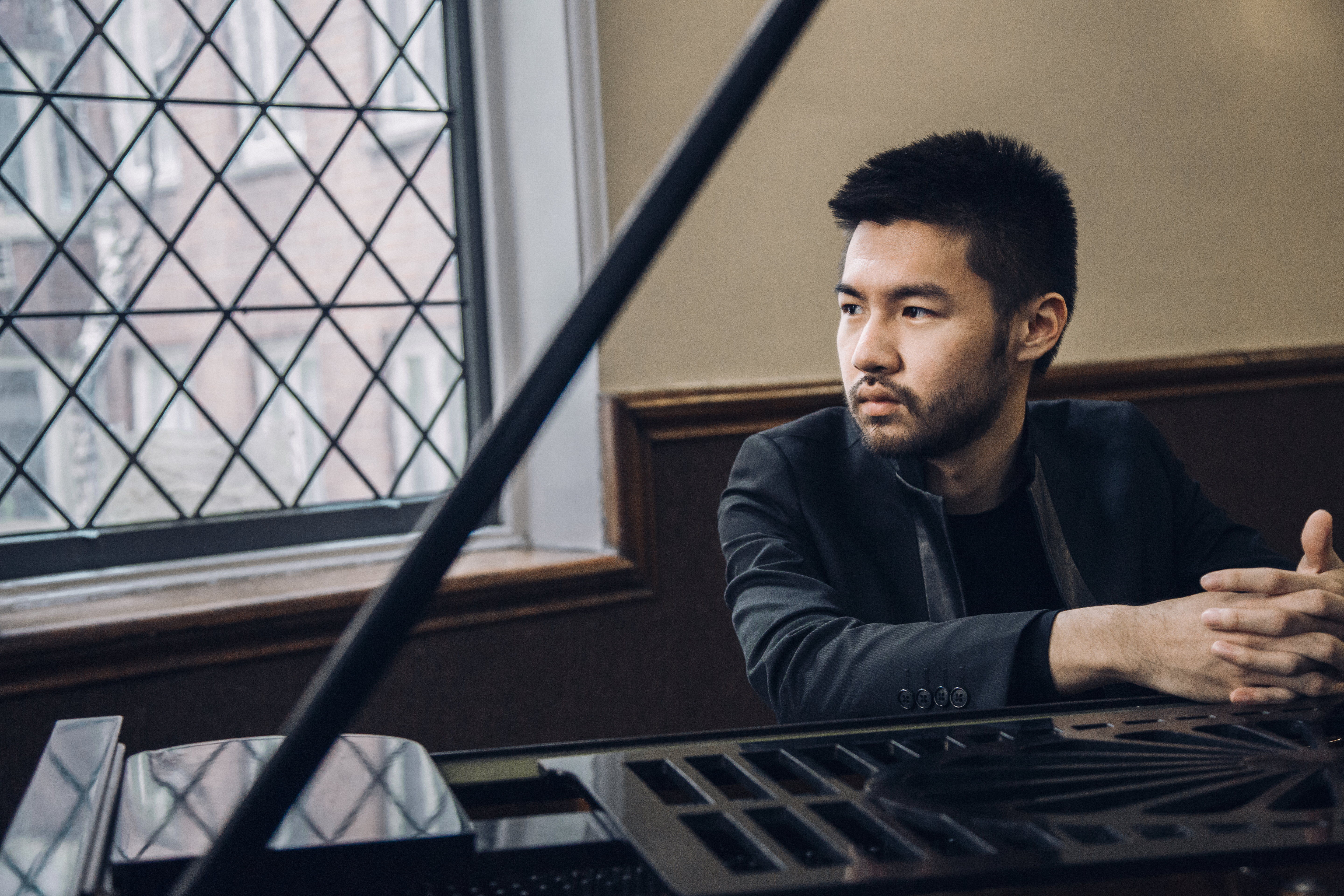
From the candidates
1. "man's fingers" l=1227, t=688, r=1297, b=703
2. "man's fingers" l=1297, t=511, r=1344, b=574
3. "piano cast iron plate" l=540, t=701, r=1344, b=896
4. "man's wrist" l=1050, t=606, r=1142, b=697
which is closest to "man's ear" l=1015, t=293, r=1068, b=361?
"man's fingers" l=1297, t=511, r=1344, b=574

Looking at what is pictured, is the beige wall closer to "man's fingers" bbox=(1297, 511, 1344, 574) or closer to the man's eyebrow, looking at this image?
the man's eyebrow

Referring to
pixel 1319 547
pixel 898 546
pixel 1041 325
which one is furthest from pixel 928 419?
pixel 1319 547

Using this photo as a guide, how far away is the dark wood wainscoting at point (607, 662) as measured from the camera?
1.77 meters

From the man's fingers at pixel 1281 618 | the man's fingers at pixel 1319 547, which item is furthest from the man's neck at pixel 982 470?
the man's fingers at pixel 1281 618

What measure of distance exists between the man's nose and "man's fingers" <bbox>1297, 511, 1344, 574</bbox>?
0.49 metres

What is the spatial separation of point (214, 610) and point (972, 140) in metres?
1.29

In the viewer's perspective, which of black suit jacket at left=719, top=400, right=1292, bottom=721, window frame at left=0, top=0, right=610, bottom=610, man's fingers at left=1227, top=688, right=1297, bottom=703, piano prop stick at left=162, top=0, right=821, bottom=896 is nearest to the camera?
piano prop stick at left=162, top=0, right=821, bottom=896

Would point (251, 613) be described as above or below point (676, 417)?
below

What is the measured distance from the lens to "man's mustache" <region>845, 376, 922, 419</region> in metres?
1.46

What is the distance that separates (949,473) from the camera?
61.2 inches

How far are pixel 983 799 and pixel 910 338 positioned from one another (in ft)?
2.94

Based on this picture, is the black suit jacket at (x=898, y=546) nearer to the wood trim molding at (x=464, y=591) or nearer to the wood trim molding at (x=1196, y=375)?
the wood trim molding at (x=464, y=591)

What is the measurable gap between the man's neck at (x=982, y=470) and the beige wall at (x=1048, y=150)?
0.66 meters

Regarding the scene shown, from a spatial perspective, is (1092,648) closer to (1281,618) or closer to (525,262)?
(1281,618)
